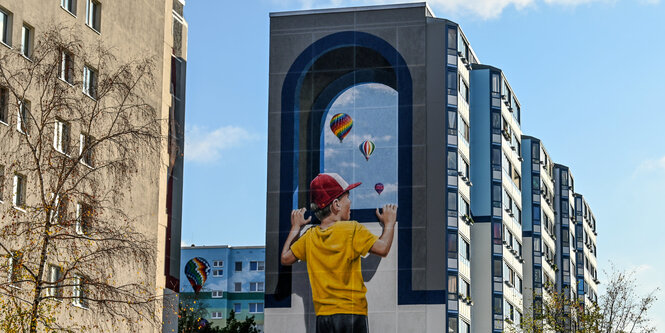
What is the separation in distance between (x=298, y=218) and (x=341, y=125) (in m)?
6.10

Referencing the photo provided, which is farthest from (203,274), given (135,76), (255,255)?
(135,76)

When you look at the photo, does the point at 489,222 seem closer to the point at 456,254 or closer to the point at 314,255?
the point at 456,254

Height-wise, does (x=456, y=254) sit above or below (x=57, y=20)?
below

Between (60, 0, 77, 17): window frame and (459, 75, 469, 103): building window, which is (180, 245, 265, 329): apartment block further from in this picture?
(60, 0, 77, 17): window frame

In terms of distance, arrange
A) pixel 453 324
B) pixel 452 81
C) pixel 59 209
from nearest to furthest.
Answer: pixel 59 209 → pixel 453 324 → pixel 452 81

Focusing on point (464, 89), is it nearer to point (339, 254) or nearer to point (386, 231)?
point (386, 231)

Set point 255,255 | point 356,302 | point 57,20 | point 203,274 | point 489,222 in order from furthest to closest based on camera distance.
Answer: point 255,255 < point 203,274 < point 489,222 < point 356,302 < point 57,20

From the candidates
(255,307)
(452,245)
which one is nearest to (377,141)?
(452,245)

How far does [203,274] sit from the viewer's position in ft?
381

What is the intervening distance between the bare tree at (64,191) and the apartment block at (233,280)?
328ft

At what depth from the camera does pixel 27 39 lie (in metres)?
49.1

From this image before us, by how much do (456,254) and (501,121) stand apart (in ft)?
61.0

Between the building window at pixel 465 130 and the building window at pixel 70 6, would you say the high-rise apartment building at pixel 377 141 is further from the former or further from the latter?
the building window at pixel 70 6

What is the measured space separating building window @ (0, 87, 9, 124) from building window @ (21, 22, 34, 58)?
307cm
